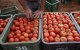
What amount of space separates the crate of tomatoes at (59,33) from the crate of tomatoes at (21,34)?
0.16m

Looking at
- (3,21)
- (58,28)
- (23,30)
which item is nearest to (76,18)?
(58,28)

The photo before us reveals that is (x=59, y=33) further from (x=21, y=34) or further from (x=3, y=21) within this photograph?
(x=3, y=21)

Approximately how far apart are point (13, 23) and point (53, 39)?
1.08 meters

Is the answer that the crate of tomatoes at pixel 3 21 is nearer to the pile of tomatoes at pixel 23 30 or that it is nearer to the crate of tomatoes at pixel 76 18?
the pile of tomatoes at pixel 23 30

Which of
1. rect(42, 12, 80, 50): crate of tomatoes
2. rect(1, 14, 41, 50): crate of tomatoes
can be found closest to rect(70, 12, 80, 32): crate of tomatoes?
rect(42, 12, 80, 50): crate of tomatoes

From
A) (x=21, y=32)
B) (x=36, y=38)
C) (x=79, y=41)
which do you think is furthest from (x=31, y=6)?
(x=79, y=41)

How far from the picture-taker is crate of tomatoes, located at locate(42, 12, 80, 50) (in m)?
2.98

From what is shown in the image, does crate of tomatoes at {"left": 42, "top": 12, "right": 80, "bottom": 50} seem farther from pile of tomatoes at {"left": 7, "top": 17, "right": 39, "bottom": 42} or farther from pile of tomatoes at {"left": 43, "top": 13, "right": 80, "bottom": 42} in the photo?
pile of tomatoes at {"left": 7, "top": 17, "right": 39, "bottom": 42}

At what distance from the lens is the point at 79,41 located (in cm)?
301

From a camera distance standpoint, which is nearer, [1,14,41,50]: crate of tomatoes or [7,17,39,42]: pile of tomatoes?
[1,14,41,50]: crate of tomatoes

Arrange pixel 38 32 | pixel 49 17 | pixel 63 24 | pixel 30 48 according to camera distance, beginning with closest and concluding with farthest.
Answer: pixel 30 48 → pixel 38 32 → pixel 63 24 → pixel 49 17

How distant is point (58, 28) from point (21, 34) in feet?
2.36

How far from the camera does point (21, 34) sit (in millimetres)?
3348

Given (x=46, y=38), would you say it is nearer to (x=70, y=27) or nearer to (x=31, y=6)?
(x=70, y=27)
